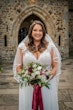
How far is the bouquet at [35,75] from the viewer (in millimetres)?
4328

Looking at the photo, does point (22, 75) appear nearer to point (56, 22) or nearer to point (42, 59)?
point (42, 59)

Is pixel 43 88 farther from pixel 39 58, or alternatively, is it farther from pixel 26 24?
pixel 26 24

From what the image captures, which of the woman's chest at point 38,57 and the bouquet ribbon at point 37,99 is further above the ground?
the woman's chest at point 38,57

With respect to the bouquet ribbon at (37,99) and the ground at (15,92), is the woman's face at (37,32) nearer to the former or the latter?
the bouquet ribbon at (37,99)

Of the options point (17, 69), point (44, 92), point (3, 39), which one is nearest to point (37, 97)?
point (44, 92)

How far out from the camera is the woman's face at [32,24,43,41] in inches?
176

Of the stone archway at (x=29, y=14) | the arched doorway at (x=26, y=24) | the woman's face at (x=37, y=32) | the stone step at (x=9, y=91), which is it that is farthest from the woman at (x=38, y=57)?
the arched doorway at (x=26, y=24)

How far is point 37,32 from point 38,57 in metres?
0.37

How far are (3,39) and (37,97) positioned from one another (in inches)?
466

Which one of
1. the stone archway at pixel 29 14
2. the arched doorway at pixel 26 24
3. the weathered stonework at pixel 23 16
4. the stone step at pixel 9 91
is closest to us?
the stone step at pixel 9 91

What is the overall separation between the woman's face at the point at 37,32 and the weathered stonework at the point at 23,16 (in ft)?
38.3

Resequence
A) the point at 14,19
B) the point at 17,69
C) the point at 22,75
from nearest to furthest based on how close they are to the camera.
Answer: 1. the point at 22,75
2. the point at 17,69
3. the point at 14,19

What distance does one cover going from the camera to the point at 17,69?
469cm

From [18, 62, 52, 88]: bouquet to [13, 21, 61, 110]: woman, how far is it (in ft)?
0.44
